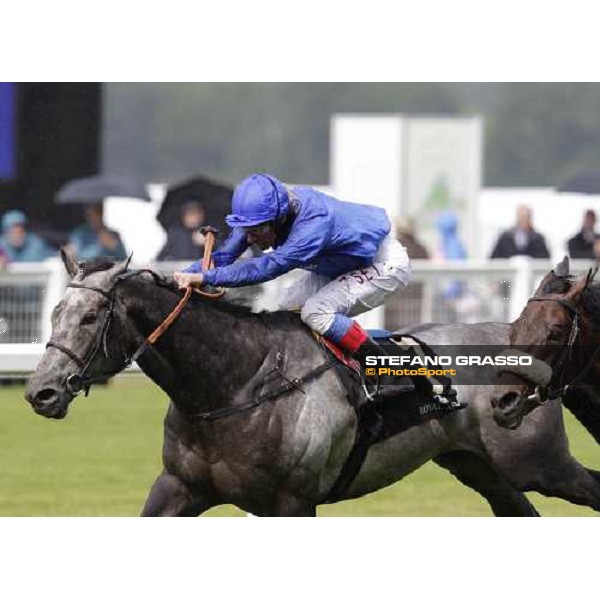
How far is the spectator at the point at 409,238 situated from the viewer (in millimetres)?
→ 12953

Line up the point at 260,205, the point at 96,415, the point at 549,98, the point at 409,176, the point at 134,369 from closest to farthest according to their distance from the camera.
Result: the point at 260,205 < the point at 134,369 < the point at 96,415 < the point at 409,176 < the point at 549,98

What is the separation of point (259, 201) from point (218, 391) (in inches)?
30.0

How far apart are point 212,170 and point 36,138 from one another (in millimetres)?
1777

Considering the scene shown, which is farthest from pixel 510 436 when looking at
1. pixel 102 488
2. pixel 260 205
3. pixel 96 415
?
pixel 96 415

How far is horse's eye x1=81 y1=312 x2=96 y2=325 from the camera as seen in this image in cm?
597

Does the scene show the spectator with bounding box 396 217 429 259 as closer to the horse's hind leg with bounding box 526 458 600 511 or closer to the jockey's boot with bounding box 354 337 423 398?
the horse's hind leg with bounding box 526 458 600 511

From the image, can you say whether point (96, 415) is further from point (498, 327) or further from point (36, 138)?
point (498, 327)

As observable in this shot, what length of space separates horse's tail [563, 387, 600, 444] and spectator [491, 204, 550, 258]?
21.6 ft

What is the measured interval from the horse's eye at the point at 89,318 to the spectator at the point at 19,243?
7756 millimetres

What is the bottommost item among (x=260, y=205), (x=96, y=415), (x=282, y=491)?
(x=96, y=415)

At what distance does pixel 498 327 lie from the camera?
7.00 m

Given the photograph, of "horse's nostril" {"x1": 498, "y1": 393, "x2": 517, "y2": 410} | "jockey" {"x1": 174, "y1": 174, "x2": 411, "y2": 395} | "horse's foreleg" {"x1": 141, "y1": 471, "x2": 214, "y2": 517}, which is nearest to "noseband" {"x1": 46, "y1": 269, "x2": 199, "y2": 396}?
"jockey" {"x1": 174, "y1": 174, "x2": 411, "y2": 395}

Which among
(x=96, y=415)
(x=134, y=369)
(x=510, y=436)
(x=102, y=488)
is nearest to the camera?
(x=510, y=436)

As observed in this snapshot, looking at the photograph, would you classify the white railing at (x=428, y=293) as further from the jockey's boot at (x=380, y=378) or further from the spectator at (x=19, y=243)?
the jockey's boot at (x=380, y=378)
